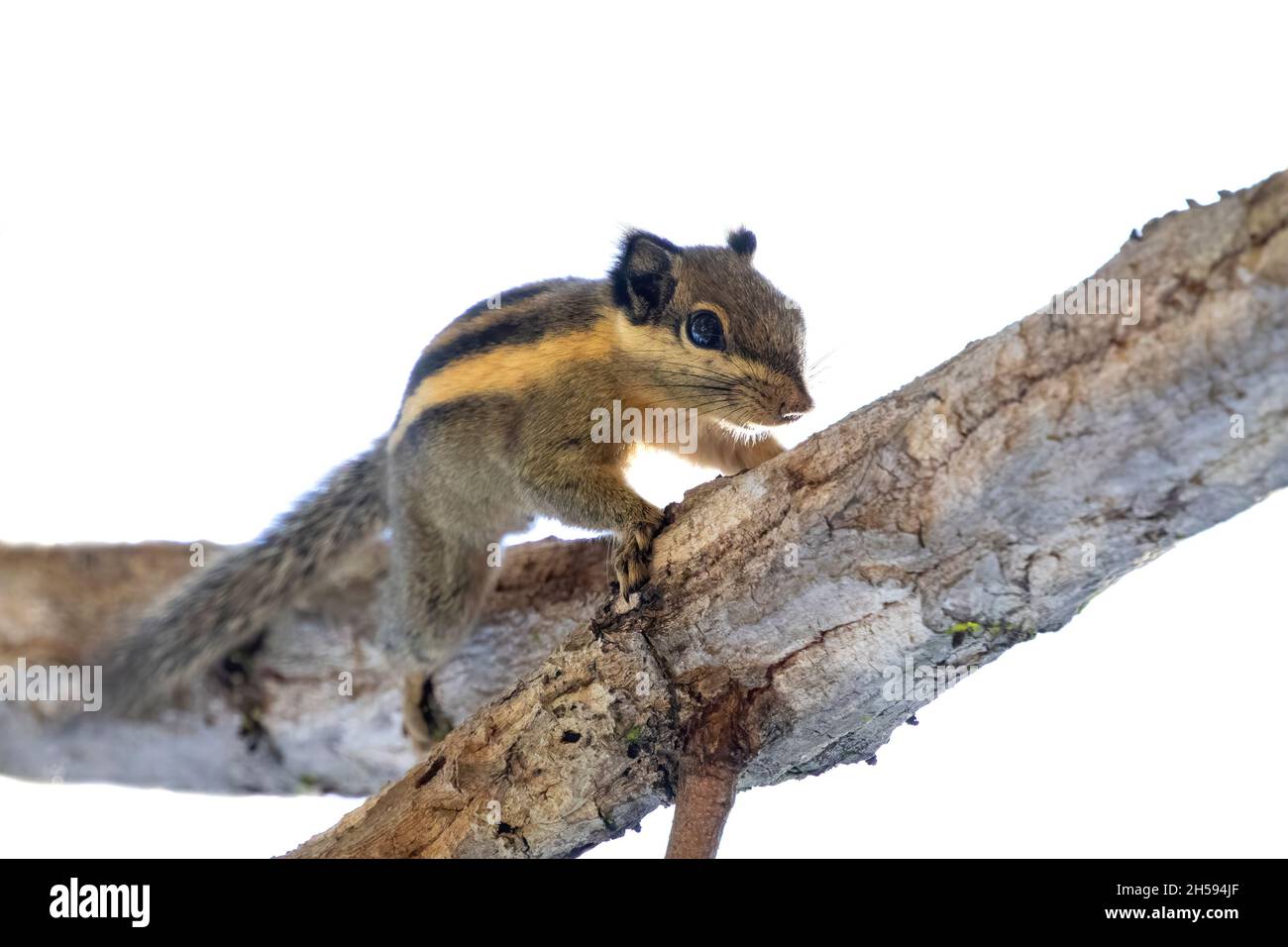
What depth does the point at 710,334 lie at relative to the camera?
130 inches

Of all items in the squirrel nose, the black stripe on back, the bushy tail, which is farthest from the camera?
the bushy tail

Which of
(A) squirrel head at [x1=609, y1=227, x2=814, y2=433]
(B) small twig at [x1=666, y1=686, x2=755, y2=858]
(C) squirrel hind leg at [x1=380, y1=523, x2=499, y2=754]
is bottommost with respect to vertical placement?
(B) small twig at [x1=666, y1=686, x2=755, y2=858]

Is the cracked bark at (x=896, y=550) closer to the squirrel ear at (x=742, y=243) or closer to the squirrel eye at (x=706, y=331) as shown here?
the squirrel eye at (x=706, y=331)

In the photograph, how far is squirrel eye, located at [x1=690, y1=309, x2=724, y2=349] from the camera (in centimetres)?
329

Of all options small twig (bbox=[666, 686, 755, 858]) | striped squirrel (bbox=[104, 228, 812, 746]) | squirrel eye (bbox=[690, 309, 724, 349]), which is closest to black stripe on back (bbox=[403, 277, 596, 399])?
striped squirrel (bbox=[104, 228, 812, 746])

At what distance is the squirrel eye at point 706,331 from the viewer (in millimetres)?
3289

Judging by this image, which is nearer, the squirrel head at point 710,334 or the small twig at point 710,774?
the small twig at point 710,774

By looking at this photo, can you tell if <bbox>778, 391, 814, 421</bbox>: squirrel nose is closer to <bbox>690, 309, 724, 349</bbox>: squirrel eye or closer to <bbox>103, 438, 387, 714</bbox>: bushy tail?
<bbox>690, 309, 724, 349</bbox>: squirrel eye

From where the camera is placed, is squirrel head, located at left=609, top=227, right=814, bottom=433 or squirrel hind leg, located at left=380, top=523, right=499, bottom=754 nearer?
squirrel head, located at left=609, top=227, right=814, bottom=433

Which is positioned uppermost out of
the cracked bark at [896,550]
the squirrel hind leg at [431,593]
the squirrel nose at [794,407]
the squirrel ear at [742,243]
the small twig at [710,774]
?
the squirrel ear at [742,243]

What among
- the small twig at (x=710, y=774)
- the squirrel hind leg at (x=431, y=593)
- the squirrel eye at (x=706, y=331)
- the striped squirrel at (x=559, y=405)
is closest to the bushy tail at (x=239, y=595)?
the striped squirrel at (x=559, y=405)

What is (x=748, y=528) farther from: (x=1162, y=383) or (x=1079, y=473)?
(x=1162, y=383)
